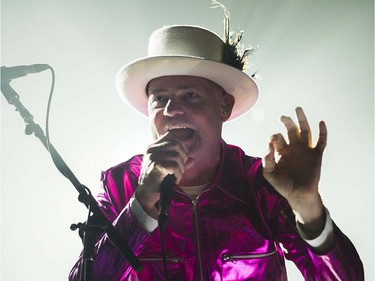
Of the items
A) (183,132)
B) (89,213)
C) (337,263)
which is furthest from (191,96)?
(337,263)

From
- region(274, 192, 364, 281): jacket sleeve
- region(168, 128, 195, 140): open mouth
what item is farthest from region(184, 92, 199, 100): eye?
region(274, 192, 364, 281): jacket sleeve

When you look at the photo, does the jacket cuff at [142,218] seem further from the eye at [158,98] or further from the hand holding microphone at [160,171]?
the eye at [158,98]

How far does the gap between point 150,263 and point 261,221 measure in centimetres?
98

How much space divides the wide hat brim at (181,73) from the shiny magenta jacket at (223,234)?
94 centimetres

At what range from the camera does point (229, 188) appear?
307cm

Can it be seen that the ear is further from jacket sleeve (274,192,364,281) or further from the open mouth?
jacket sleeve (274,192,364,281)

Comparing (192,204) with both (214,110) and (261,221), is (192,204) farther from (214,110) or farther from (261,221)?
(214,110)

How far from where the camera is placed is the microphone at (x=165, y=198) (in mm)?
1949

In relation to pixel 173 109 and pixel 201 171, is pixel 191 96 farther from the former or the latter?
pixel 201 171

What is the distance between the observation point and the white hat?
10.5 feet

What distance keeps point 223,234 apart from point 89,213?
1303 mm

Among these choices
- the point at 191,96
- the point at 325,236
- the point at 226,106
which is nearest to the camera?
the point at 325,236

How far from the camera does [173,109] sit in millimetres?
2922

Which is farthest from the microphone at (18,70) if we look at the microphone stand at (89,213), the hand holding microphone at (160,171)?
the hand holding microphone at (160,171)
